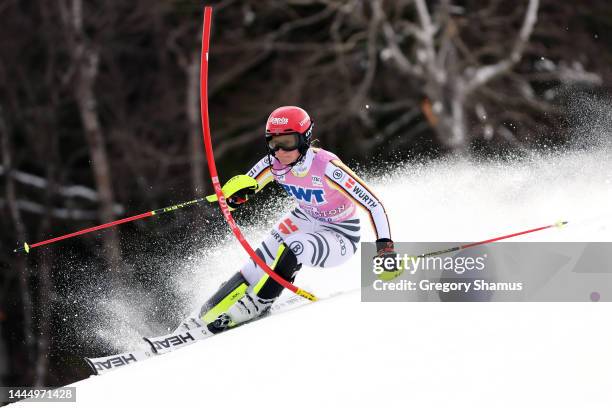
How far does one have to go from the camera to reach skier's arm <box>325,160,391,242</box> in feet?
19.7

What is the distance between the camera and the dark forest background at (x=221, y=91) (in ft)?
62.8

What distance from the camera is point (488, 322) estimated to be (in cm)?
562

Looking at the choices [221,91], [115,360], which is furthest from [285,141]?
[221,91]

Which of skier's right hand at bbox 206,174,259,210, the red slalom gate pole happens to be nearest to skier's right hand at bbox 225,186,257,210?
skier's right hand at bbox 206,174,259,210

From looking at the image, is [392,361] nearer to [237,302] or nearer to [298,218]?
[237,302]

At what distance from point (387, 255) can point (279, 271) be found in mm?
735

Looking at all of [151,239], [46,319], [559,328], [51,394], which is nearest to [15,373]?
[46,319]

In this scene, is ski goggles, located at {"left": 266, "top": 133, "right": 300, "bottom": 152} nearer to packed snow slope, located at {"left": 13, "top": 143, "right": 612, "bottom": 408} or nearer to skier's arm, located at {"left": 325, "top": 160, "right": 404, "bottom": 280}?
skier's arm, located at {"left": 325, "top": 160, "right": 404, "bottom": 280}

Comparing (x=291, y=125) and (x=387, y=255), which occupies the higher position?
(x=291, y=125)

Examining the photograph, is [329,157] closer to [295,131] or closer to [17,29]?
[295,131]

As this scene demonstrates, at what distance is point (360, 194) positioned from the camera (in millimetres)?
6012

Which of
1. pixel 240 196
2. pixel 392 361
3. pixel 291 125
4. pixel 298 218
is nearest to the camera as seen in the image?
pixel 392 361

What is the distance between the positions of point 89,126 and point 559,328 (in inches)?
585

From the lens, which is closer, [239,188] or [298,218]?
[239,188]
